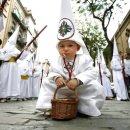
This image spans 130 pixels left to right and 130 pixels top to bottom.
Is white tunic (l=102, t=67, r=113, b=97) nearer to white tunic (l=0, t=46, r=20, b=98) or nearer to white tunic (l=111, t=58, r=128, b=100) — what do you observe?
white tunic (l=111, t=58, r=128, b=100)

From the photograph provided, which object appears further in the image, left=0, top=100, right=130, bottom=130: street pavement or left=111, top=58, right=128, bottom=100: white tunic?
left=111, top=58, right=128, bottom=100: white tunic

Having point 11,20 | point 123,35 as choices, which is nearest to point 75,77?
point 123,35

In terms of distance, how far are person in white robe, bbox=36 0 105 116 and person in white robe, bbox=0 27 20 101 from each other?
14.9ft

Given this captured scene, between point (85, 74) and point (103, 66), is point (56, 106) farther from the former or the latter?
point (103, 66)

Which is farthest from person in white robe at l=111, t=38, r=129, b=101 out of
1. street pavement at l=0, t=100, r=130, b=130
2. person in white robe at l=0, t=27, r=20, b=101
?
street pavement at l=0, t=100, r=130, b=130

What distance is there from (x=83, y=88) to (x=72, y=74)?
23cm

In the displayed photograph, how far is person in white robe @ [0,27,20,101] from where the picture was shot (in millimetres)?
7516

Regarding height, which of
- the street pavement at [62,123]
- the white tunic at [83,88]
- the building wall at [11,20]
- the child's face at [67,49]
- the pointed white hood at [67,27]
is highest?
the building wall at [11,20]

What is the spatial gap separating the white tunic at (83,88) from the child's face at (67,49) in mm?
87

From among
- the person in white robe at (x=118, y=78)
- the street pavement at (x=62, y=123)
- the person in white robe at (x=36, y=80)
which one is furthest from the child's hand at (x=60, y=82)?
the person in white robe at (x=36, y=80)

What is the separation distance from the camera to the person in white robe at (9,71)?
752cm

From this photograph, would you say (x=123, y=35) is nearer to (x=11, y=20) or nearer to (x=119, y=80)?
(x=11, y=20)

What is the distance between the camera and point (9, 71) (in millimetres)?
7812

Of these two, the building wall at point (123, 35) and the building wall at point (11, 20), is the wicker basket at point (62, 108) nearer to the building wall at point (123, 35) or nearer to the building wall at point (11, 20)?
the building wall at point (123, 35)
